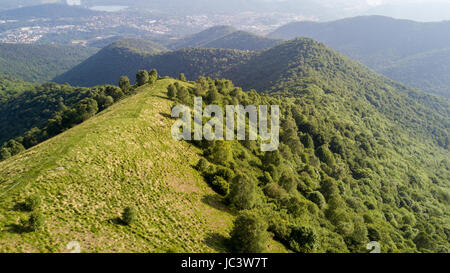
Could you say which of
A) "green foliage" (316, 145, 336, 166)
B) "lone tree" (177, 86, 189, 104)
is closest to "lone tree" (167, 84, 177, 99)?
"lone tree" (177, 86, 189, 104)

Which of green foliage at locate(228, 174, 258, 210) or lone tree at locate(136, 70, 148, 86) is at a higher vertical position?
lone tree at locate(136, 70, 148, 86)

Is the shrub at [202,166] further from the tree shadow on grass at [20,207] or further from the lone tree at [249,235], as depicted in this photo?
the tree shadow on grass at [20,207]

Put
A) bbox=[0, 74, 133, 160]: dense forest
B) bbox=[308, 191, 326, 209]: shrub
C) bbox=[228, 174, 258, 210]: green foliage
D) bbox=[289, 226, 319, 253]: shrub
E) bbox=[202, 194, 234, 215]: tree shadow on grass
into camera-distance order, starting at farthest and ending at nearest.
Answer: bbox=[0, 74, 133, 160]: dense forest
bbox=[308, 191, 326, 209]: shrub
bbox=[228, 174, 258, 210]: green foliage
bbox=[202, 194, 234, 215]: tree shadow on grass
bbox=[289, 226, 319, 253]: shrub

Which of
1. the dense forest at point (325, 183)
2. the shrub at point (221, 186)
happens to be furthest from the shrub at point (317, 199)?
the shrub at point (221, 186)

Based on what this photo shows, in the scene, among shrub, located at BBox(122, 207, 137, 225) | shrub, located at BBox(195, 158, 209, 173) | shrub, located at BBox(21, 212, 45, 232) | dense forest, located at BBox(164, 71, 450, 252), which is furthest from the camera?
shrub, located at BBox(195, 158, 209, 173)

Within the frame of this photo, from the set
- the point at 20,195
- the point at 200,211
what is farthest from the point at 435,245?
the point at 20,195

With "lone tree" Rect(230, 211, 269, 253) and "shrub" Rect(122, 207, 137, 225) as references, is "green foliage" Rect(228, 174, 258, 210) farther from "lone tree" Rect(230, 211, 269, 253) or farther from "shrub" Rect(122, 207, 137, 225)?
"shrub" Rect(122, 207, 137, 225)
